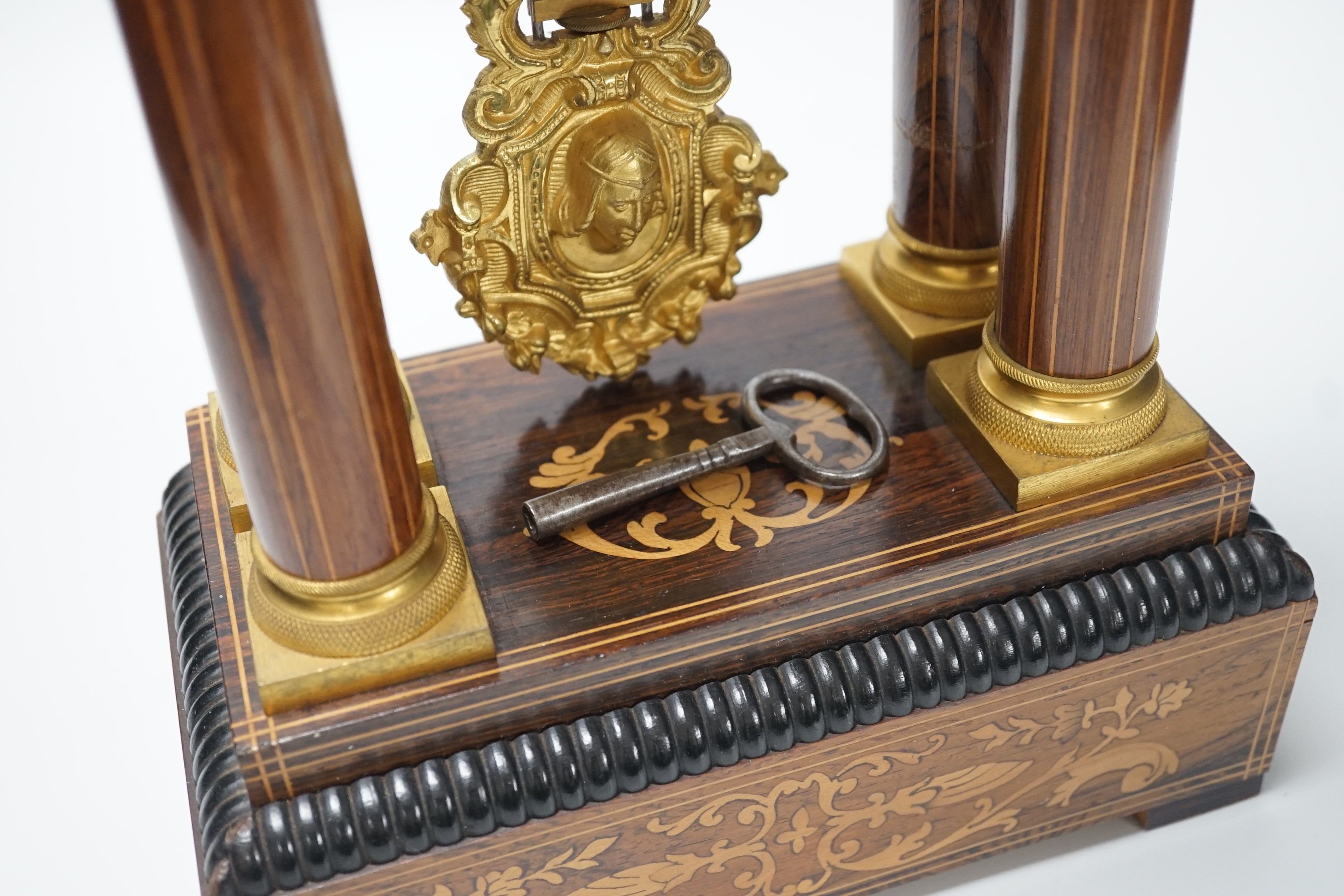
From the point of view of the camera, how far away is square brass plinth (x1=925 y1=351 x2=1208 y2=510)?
1782 mm

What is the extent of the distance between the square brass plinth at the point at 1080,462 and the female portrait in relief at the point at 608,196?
426 mm

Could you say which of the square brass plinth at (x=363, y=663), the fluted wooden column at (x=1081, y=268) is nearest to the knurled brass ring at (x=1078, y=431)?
the fluted wooden column at (x=1081, y=268)

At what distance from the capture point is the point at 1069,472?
178 cm

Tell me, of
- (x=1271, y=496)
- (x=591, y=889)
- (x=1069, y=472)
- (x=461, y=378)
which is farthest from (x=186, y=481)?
(x=1271, y=496)

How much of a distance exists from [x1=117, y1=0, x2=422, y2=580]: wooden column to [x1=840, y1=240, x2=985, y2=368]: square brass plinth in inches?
26.8

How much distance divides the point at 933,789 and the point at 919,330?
0.55m

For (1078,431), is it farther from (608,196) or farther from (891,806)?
(608,196)

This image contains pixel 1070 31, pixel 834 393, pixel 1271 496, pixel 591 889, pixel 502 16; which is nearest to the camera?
pixel 1070 31

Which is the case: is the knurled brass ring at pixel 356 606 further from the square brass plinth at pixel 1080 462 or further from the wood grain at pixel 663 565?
the square brass plinth at pixel 1080 462

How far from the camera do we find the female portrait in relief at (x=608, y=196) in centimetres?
178

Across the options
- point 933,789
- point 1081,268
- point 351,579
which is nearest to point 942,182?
point 1081,268

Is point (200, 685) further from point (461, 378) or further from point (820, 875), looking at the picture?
point (820, 875)

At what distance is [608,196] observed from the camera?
1803 millimetres

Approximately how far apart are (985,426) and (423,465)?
2.04 ft
